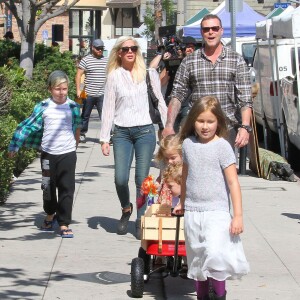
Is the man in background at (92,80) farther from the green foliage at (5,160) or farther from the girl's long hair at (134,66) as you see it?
the girl's long hair at (134,66)

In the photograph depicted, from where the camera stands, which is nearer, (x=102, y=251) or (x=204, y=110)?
(x=204, y=110)

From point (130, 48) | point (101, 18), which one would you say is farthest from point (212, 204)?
point (101, 18)

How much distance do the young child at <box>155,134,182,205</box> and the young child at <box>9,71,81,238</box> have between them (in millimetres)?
1658

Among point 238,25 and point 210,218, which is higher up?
point 238,25

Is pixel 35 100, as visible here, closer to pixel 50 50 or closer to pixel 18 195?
pixel 18 195

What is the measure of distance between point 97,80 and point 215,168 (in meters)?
11.1

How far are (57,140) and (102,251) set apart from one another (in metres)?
1.13

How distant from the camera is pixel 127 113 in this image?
28.4 feet

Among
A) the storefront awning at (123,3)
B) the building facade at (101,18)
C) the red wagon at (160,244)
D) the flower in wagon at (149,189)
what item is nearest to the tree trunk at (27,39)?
the flower in wagon at (149,189)

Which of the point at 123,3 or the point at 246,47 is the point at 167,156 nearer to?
the point at 246,47

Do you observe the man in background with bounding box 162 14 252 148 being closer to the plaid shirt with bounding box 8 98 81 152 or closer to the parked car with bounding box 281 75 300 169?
the plaid shirt with bounding box 8 98 81 152

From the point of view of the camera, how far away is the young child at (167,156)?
7090 millimetres

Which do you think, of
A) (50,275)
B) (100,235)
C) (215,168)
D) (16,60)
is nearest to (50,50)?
(16,60)

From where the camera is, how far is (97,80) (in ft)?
55.3
